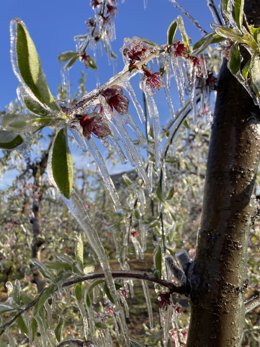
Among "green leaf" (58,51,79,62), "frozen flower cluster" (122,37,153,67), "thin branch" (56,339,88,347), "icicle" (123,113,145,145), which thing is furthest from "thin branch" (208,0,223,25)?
"thin branch" (56,339,88,347)

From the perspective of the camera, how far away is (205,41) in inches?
25.9

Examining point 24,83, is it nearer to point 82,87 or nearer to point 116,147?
point 116,147

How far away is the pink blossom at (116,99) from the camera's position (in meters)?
0.56

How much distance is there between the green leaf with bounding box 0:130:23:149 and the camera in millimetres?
478

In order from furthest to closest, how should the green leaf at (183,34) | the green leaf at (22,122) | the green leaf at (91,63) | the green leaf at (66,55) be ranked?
the green leaf at (91,63), the green leaf at (66,55), the green leaf at (183,34), the green leaf at (22,122)

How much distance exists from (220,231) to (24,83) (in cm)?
44

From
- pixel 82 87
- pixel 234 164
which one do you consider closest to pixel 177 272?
pixel 234 164

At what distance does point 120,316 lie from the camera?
0.80 m

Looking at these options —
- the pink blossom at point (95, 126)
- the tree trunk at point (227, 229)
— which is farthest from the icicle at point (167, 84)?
the pink blossom at point (95, 126)

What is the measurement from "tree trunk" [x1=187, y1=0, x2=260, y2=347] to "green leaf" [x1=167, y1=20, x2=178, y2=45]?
6.1 inches

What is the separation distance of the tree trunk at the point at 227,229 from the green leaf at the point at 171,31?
0.51 ft

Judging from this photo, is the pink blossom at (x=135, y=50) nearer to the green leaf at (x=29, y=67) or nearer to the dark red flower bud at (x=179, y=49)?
the dark red flower bud at (x=179, y=49)

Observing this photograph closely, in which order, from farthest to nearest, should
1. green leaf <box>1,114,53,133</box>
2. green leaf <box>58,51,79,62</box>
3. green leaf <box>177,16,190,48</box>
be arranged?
green leaf <box>58,51,79,62</box> < green leaf <box>177,16,190,48</box> < green leaf <box>1,114,53,133</box>

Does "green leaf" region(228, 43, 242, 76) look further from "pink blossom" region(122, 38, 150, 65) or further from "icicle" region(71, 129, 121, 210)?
"icicle" region(71, 129, 121, 210)
